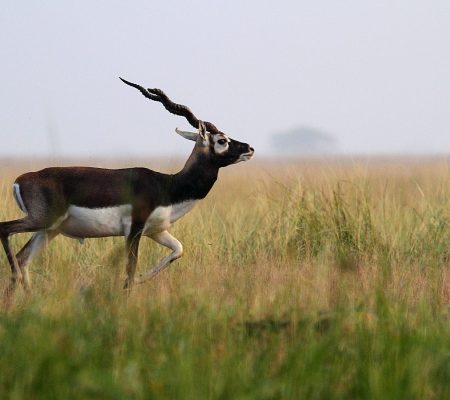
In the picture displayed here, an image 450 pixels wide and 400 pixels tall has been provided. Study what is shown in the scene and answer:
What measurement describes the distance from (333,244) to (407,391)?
532cm

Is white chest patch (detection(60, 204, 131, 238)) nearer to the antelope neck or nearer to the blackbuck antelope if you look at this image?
the blackbuck antelope

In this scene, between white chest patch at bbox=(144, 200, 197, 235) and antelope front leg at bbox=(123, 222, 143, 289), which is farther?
white chest patch at bbox=(144, 200, 197, 235)

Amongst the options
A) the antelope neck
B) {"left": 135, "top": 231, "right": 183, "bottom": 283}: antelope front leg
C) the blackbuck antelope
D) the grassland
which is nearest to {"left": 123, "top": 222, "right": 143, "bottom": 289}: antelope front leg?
the blackbuck antelope

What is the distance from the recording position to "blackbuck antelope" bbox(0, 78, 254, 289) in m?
7.23

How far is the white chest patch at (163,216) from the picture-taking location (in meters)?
7.30

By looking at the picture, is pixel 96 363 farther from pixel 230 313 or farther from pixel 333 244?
pixel 333 244

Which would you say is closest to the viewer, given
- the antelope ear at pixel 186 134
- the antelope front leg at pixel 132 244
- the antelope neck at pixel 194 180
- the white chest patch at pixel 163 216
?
the antelope front leg at pixel 132 244

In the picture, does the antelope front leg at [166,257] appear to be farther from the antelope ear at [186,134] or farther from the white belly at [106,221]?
the antelope ear at [186,134]

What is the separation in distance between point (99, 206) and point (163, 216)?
0.52 meters

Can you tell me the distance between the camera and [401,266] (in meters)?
8.37

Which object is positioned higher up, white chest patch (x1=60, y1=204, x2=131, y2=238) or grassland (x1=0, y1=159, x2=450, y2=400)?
white chest patch (x1=60, y1=204, x2=131, y2=238)

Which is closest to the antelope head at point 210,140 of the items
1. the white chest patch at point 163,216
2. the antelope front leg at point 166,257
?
the white chest patch at point 163,216

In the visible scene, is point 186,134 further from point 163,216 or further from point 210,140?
point 163,216

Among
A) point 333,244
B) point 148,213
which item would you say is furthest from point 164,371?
point 333,244
